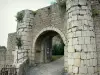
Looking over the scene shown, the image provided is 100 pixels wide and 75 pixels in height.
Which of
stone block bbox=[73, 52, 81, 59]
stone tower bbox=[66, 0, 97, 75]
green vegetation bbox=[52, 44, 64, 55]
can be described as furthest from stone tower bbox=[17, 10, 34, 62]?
green vegetation bbox=[52, 44, 64, 55]

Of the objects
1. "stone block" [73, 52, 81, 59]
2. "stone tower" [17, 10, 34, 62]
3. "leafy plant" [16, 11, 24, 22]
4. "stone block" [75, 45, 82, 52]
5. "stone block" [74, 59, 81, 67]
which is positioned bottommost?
"stone block" [74, 59, 81, 67]

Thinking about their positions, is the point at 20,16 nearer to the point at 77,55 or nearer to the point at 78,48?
the point at 78,48

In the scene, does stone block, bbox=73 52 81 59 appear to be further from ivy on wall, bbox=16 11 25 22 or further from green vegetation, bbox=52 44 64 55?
green vegetation, bbox=52 44 64 55

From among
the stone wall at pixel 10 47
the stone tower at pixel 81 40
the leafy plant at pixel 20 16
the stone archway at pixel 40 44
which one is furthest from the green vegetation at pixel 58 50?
the stone tower at pixel 81 40

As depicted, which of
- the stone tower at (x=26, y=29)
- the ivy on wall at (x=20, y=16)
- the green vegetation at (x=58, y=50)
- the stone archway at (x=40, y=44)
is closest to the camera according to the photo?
the stone archway at (x=40, y=44)

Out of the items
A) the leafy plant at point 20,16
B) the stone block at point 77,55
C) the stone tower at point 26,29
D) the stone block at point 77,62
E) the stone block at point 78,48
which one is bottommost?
the stone block at point 77,62

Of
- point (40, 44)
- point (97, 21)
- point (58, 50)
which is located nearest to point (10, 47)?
point (40, 44)

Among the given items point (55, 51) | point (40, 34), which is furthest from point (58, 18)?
point (55, 51)

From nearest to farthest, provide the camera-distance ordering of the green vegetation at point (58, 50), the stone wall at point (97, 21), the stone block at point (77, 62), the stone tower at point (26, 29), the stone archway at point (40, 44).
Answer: the stone block at point (77, 62) → the stone wall at point (97, 21) → the stone archway at point (40, 44) → the stone tower at point (26, 29) → the green vegetation at point (58, 50)

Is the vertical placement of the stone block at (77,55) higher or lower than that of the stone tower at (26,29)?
lower

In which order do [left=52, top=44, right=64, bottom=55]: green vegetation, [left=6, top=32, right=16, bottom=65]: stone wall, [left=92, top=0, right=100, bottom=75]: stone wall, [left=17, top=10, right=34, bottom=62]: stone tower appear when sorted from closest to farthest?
[left=92, top=0, right=100, bottom=75]: stone wall, [left=17, top=10, right=34, bottom=62]: stone tower, [left=6, top=32, right=16, bottom=65]: stone wall, [left=52, top=44, right=64, bottom=55]: green vegetation

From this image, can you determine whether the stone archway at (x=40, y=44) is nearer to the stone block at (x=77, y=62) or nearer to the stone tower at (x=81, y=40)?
the stone tower at (x=81, y=40)

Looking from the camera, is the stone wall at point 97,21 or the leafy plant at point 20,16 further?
the leafy plant at point 20,16

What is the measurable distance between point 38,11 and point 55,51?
7776mm
